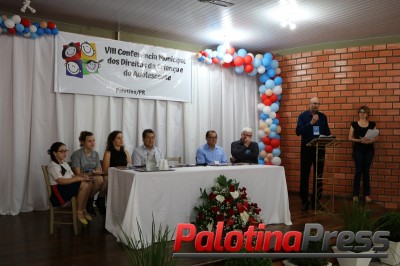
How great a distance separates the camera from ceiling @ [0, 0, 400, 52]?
4703mm

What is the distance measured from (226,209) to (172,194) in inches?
20.8

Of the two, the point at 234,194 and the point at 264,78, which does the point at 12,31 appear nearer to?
the point at 234,194

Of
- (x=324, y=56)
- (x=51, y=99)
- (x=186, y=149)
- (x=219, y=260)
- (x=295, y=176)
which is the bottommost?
(x=219, y=260)

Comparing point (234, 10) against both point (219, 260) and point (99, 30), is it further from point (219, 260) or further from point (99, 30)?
point (219, 260)

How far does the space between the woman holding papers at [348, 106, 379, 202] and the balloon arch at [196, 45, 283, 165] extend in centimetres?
133

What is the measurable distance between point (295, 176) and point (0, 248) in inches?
195

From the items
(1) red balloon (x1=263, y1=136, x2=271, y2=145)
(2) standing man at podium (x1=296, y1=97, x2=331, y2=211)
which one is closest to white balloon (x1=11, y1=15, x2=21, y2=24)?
(2) standing man at podium (x1=296, y1=97, x2=331, y2=211)

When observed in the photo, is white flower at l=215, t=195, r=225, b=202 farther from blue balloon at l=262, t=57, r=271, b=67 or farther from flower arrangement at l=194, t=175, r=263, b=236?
blue balloon at l=262, t=57, r=271, b=67

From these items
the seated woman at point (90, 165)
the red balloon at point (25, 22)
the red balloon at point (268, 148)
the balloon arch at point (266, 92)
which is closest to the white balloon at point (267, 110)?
the balloon arch at point (266, 92)

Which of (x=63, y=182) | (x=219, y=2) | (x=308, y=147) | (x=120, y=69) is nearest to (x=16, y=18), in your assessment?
(x=120, y=69)

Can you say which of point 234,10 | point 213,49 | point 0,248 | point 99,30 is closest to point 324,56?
point 213,49

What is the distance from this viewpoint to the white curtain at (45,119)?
4836 mm

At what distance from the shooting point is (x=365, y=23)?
541cm

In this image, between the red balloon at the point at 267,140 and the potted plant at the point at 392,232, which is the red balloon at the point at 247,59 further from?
the potted plant at the point at 392,232
